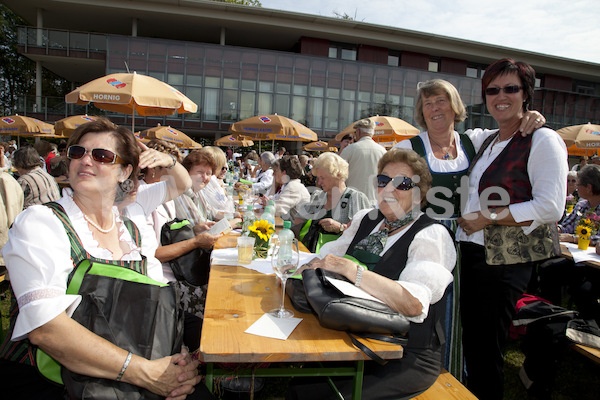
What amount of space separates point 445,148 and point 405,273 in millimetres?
1159

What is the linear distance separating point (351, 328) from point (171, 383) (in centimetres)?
80

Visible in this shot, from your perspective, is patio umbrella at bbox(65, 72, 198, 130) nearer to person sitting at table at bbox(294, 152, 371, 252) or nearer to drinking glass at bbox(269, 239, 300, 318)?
person sitting at table at bbox(294, 152, 371, 252)

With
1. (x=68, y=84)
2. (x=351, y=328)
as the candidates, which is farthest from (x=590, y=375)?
(x=68, y=84)

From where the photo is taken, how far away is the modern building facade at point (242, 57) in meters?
19.6

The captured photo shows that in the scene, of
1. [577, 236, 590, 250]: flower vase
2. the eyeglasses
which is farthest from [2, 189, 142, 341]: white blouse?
[577, 236, 590, 250]: flower vase

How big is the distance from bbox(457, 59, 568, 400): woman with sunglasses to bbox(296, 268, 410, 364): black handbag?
0.90m

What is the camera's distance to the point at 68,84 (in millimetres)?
27172

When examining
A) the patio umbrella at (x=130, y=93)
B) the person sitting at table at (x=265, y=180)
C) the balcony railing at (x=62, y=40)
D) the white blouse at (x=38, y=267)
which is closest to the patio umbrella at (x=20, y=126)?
the balcony railing at (x=62, y=40)

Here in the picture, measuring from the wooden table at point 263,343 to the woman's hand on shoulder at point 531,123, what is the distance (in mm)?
1508

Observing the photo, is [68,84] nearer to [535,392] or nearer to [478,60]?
[478,60]

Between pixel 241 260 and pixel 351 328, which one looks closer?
pixel 351 328

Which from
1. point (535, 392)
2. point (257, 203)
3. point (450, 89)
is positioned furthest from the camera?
point (257, 203)

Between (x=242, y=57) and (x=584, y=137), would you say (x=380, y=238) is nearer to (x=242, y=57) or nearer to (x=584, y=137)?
(x=584, y=137)

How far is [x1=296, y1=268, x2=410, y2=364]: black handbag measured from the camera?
1.47 metres
